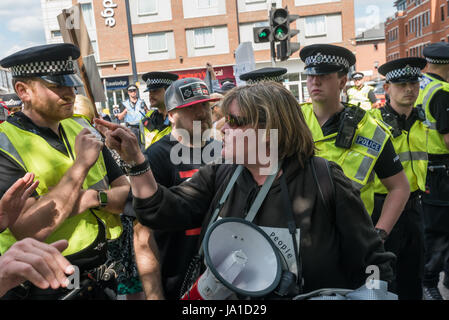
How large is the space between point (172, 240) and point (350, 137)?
146 cm

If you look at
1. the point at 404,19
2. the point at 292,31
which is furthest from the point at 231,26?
the point at 404,19

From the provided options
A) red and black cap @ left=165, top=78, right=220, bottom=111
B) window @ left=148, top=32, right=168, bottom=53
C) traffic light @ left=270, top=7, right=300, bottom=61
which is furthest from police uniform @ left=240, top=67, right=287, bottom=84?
window @ left=148, top=32, right=168, bottom=53

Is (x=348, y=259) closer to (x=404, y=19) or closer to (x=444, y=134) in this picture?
(x=444, y=134)

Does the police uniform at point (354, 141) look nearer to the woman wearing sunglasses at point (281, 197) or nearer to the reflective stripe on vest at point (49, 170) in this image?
the woman wearing sunglasses at point (281, 197)

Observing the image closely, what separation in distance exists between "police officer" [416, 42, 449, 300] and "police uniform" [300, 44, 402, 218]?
5.41 ft

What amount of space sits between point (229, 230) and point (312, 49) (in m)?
2.06

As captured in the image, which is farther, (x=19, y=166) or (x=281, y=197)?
(x=19, y=166)

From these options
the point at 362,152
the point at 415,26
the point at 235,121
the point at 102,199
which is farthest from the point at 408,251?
the point at 415,26

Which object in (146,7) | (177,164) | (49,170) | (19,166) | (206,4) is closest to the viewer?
(19,166)

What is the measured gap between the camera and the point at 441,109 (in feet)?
14.3

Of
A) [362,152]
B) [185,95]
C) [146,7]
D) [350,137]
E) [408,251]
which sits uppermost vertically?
[146,7]

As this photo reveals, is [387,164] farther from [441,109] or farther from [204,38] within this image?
[204,38]

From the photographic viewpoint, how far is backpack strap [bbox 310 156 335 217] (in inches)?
73.9
